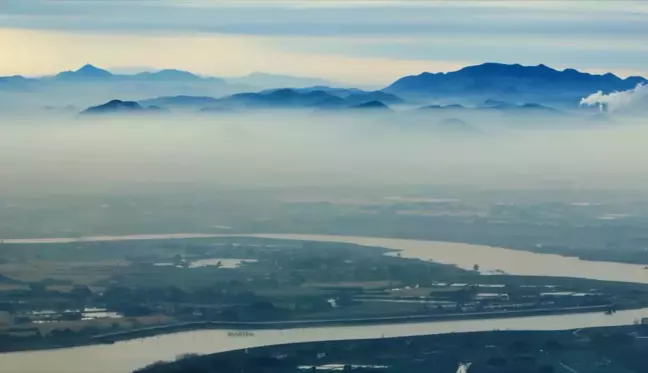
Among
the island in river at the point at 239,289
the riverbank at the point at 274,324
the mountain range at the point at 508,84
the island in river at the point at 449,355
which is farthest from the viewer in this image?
the mountain range at the point at 508,84

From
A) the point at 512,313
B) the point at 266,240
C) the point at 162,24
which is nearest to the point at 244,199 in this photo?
the point at 266,240

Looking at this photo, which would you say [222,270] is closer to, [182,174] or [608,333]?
[182,174]

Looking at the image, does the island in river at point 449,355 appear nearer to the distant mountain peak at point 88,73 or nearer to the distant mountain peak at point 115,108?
the distant mountain peak at point 115,108

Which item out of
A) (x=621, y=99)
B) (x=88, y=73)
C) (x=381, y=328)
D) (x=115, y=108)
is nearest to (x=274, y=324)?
(x=381, y=328)

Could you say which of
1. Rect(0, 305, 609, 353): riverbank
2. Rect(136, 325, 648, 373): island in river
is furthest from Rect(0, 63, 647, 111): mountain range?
Rect(136, 325, 648, 373): island in river

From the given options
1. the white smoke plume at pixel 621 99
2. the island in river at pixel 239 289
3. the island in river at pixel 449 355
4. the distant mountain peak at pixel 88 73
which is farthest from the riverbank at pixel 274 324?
the distant mountain peak at pixel 88 73

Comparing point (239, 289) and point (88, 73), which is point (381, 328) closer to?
point (239, 289)
